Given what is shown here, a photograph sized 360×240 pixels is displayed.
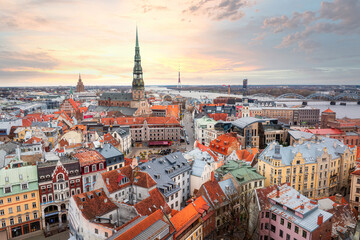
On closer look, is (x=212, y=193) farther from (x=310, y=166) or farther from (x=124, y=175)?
(x=310, y=166)

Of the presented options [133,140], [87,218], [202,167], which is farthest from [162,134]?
[87,218]

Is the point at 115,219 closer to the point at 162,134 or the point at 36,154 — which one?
the point at 36,154

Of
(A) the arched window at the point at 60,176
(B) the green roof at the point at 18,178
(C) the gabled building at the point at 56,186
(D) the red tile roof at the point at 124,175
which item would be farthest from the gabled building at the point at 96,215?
(B) the green roof at the point at 18,178

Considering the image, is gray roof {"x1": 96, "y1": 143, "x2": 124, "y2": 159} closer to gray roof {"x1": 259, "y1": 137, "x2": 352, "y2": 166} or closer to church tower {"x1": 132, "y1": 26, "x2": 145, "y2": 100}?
gray roof {"x1": 259, "y1": 137, "x2": 352, "y2": 166}

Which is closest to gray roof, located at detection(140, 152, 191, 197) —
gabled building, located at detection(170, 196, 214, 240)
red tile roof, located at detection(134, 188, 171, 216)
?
red tile roof, located at detection(134, 188, 171, 216)

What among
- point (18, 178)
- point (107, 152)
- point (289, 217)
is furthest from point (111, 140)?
point (289, 217)

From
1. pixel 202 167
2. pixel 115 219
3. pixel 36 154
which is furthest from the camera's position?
pixel 36 154

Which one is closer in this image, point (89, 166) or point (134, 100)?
point (89, 166)
